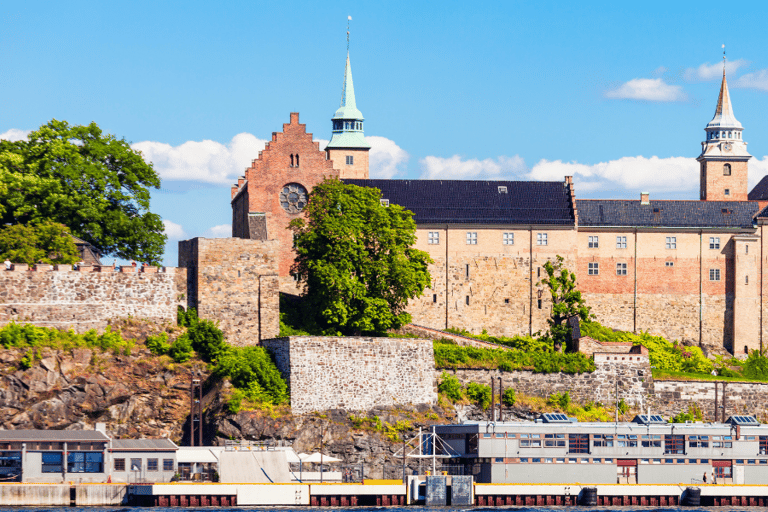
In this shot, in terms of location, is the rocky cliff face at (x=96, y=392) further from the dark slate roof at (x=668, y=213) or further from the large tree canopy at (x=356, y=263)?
the dark slate roof at (x=668, y=213)

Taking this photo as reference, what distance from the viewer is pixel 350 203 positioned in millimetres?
92562

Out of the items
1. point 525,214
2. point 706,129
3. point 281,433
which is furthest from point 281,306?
point 706,129

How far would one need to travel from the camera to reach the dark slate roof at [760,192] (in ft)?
384

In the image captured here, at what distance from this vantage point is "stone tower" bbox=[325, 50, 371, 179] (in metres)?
124

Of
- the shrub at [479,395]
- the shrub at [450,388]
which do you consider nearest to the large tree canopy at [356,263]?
the shrub at [450,388]

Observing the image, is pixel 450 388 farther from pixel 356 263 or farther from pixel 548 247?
pixel 548 247

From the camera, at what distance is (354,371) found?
85812 millimetres

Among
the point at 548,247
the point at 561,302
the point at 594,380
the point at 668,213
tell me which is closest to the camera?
the point at 594,380

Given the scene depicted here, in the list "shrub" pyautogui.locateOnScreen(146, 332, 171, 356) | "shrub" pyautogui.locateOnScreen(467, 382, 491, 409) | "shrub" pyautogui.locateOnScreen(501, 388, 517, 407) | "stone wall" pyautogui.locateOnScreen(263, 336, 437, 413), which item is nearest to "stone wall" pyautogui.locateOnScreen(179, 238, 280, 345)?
"stone wall" pyautogui.locateOnScreen(263, 336, 437, 413)

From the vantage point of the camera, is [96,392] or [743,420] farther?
[96,392]

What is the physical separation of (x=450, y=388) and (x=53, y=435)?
85.3 ft

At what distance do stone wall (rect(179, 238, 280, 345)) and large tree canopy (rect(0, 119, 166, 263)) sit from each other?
6.63 m

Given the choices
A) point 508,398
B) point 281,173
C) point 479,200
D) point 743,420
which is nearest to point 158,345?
point 281,173

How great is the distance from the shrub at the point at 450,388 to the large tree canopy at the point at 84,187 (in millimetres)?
20988
